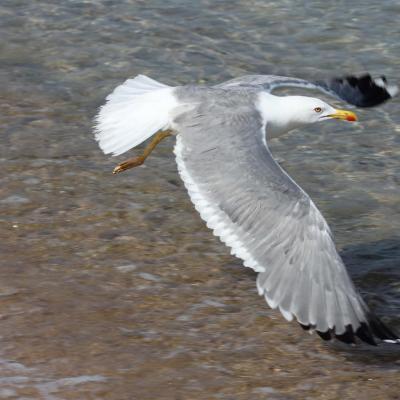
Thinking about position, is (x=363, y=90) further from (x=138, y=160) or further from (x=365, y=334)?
(x=365, y=334)

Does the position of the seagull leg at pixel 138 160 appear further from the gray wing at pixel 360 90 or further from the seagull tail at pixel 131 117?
the gray wing at pixel 360 90

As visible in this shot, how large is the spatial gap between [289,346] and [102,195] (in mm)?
1931

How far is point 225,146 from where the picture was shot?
5535mm

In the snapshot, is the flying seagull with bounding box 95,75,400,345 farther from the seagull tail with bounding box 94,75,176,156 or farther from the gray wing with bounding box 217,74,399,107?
the gray wing with bounding box 217,74,399,107

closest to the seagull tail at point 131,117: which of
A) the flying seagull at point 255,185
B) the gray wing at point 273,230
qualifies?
the flying seagull at point 255,185

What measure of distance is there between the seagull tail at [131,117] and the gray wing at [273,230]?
1.26 ft

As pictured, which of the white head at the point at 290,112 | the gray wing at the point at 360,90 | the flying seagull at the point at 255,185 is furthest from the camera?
the gray wing at the point at 360,90

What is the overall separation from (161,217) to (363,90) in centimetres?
158

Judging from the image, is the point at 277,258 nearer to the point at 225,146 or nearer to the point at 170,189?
the point at 225,146

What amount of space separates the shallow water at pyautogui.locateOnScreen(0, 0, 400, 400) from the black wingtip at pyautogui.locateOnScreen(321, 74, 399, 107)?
0.46 metres

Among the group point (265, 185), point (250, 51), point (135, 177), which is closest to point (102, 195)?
point (135, 177)

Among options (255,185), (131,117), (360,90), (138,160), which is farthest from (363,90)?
(255,185)

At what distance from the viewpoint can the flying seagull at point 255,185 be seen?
4.85 m

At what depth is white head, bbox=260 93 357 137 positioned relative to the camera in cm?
618
